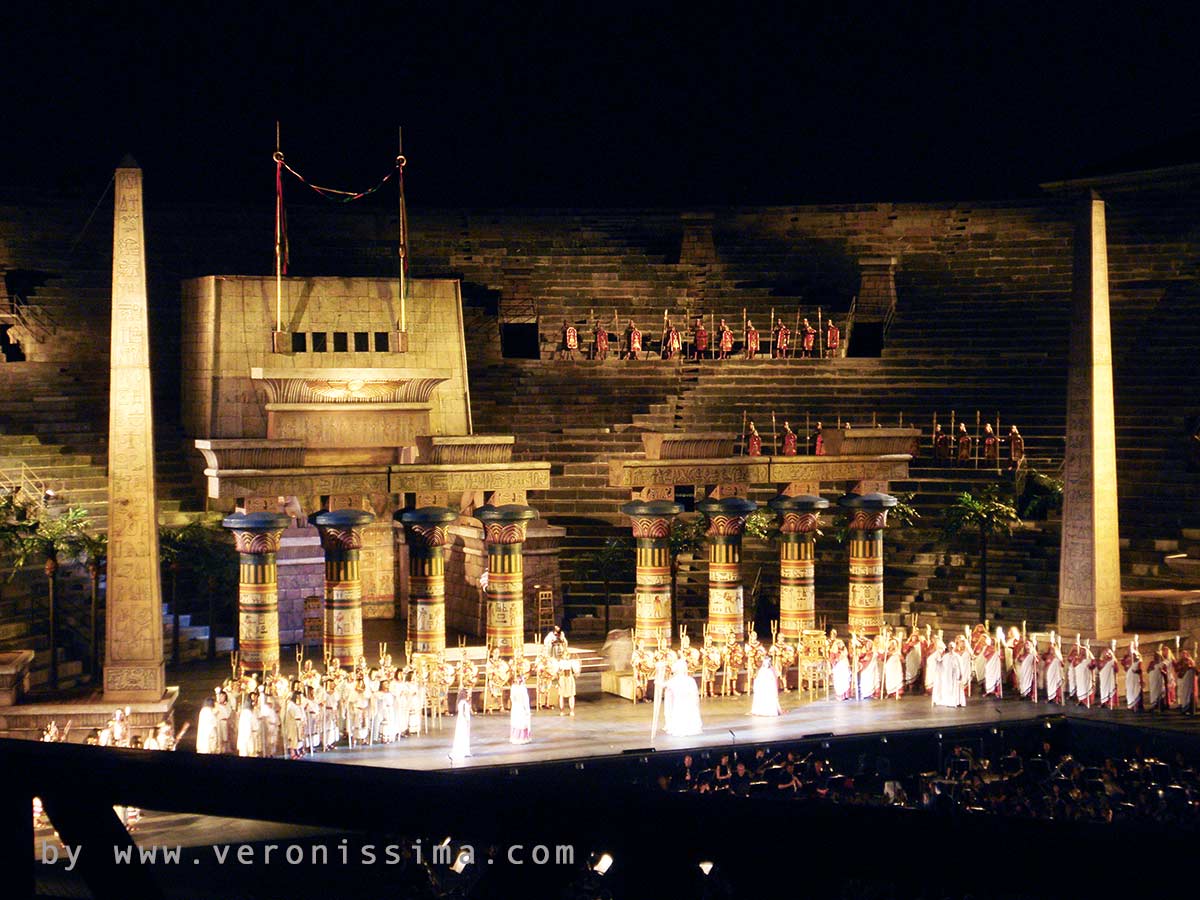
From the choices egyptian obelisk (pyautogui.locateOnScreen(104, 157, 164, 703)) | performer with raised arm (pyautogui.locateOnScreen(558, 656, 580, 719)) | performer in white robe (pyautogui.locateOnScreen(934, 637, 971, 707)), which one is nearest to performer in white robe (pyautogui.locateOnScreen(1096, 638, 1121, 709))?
performer in white robe (pyautogui.locateOnScreen(934, 637, 971, 707))

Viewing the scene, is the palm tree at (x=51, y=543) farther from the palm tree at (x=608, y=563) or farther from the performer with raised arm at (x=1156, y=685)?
the performer with raised arm at (x=1156, y=685)

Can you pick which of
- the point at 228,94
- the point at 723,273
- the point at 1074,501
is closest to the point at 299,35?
the point at 228,94

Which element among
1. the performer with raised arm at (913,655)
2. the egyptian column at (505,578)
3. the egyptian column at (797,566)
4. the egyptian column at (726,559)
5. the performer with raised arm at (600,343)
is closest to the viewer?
the egyptian column at (505,578)

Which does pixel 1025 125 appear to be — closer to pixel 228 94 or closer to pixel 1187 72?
pixel 1187 72

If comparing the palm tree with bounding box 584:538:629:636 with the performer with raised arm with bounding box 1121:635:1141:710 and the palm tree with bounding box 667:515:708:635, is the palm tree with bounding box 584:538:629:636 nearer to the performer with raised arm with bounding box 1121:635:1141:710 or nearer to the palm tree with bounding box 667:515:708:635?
the palm tree with bounding box 667:515:708:635

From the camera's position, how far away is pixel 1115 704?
2252cm

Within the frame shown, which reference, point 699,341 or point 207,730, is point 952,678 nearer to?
point 207,730

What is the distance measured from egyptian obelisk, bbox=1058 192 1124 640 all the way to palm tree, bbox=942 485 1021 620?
2.92 m

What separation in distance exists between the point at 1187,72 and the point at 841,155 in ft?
29.5

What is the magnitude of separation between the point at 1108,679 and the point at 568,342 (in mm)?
14269

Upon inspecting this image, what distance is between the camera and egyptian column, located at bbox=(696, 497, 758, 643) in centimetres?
2398

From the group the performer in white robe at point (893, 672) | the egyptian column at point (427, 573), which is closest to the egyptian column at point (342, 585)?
the egyptian column at point (427, 573)

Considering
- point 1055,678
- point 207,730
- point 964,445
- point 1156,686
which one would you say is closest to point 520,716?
point 207,730

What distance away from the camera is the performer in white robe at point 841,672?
2339 cm
